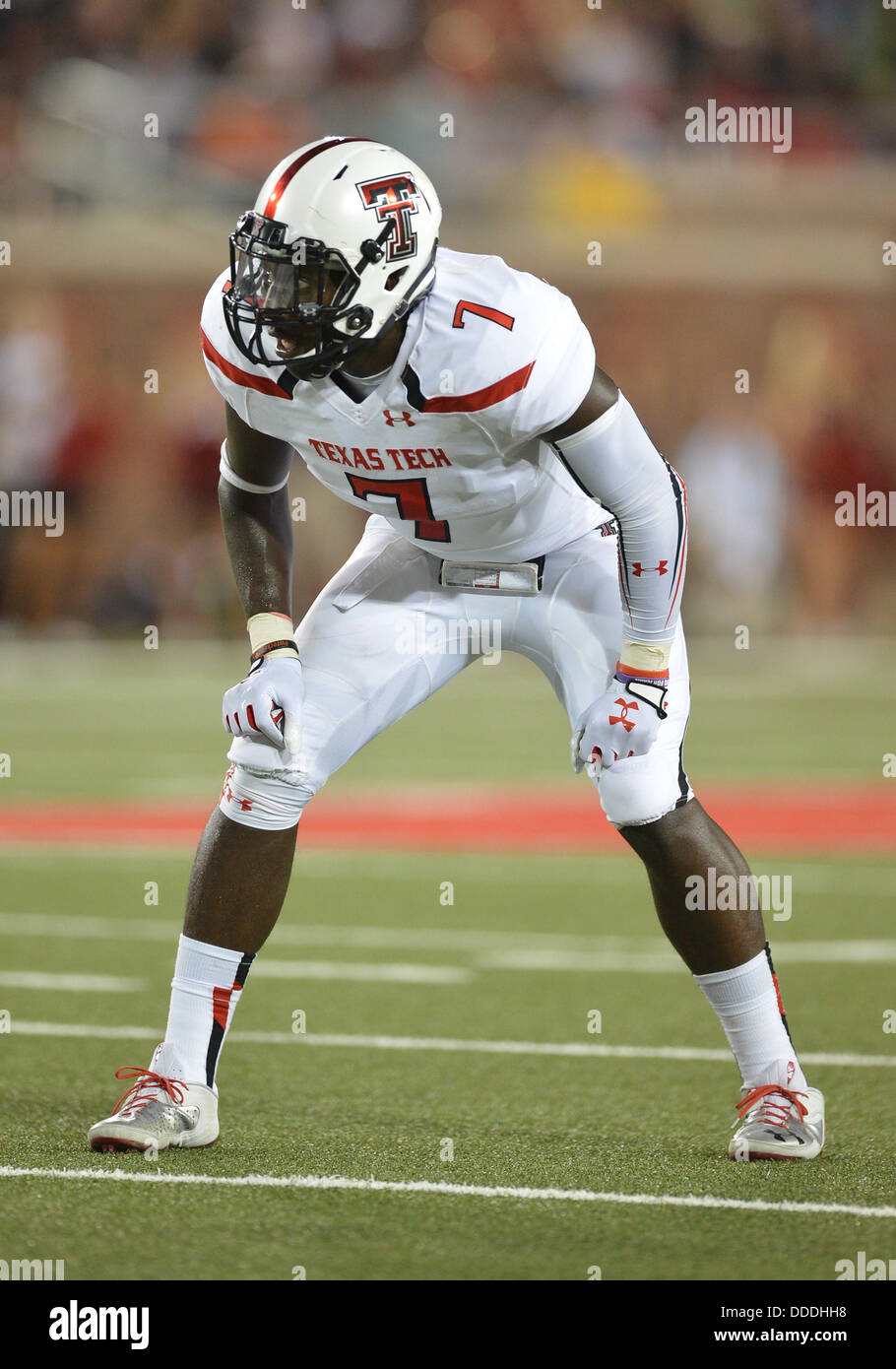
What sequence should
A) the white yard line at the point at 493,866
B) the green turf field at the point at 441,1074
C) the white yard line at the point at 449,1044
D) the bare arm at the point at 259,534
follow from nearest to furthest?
the green turf field at the point at 441,1074 → the bare arm at the point at 259,534 → the white yard line at the point at 449,1044 → the white yard line at the point at 493,866

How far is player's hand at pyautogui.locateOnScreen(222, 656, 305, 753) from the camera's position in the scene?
11.7 ft

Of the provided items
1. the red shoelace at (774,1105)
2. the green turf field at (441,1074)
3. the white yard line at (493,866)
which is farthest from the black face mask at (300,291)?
the white yard line at (493,866)

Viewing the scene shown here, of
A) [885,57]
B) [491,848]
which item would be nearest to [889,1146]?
[491,848]

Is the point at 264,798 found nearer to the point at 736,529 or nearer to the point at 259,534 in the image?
the point at 259,534

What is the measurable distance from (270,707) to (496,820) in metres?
4.54

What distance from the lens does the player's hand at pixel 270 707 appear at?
3.56 meters

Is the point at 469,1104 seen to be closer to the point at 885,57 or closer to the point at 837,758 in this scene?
the point at 837,758

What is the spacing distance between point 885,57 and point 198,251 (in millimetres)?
6999

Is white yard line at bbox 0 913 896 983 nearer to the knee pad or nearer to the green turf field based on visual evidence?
the green turf field

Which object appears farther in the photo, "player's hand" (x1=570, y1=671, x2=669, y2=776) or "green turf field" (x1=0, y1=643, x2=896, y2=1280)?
"player's hand" (x1=570, y1=671, x2=669, y2=776)

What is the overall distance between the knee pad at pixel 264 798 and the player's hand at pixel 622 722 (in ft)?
1.83

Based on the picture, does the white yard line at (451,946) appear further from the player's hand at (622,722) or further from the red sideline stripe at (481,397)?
the red sideline stripe at (481,397)

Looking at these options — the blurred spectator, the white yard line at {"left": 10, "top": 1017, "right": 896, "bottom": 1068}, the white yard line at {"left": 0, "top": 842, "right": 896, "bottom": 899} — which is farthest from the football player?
the blurred spectator

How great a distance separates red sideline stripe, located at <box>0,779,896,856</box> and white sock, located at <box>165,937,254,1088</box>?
377 centimetres
